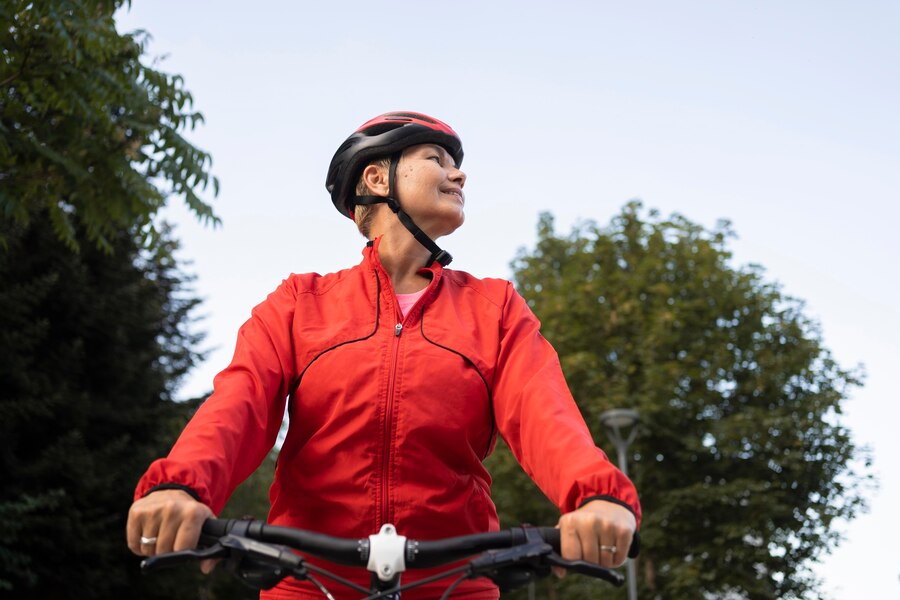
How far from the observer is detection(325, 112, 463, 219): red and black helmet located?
323 cm

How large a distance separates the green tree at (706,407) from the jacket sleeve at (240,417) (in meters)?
19.9

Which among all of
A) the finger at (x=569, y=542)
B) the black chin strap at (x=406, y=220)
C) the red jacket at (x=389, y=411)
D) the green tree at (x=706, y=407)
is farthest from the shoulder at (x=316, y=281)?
the green tree at (x=706, y=407)

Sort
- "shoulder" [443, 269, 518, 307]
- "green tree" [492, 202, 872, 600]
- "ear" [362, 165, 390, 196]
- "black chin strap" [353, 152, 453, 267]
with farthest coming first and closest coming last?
"green tree" [492, 202, 872, 600] → "ear" [362, 165, 390, 196] → "black chin strap" [353, 152, 453, 267] → "shoulder" [443, 269, 518, 307]

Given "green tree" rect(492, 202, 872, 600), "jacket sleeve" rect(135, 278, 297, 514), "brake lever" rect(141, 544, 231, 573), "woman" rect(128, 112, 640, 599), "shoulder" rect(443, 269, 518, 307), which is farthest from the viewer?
"green tree" rect(492, 202, 872, 600)

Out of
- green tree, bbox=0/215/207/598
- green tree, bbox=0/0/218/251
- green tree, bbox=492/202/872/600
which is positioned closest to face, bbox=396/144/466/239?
green tree, bbox=0/0/218/251

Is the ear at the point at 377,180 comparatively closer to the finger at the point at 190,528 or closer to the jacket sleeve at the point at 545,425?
the jacket sleeve at the point at 545,425

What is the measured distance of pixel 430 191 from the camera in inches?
126

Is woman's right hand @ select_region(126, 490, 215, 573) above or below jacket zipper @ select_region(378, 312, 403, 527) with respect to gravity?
below

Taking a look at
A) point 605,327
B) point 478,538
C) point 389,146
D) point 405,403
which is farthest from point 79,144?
point 605,327

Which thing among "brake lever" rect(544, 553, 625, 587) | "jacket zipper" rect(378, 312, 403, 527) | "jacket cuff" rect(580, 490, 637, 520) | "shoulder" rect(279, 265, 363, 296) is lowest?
"brake lever" rect(544, 553, 625, 587)

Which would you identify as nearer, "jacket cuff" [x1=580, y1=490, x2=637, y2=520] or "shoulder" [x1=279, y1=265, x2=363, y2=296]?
"jacket cuff" [x1=580, y1=490, x2=637, y2=520]

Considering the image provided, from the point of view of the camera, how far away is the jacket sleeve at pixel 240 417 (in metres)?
2.17

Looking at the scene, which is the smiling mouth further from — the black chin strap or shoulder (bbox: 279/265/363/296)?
shoulder (bbox: 279/265/363/296)

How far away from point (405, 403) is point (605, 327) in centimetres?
2269
